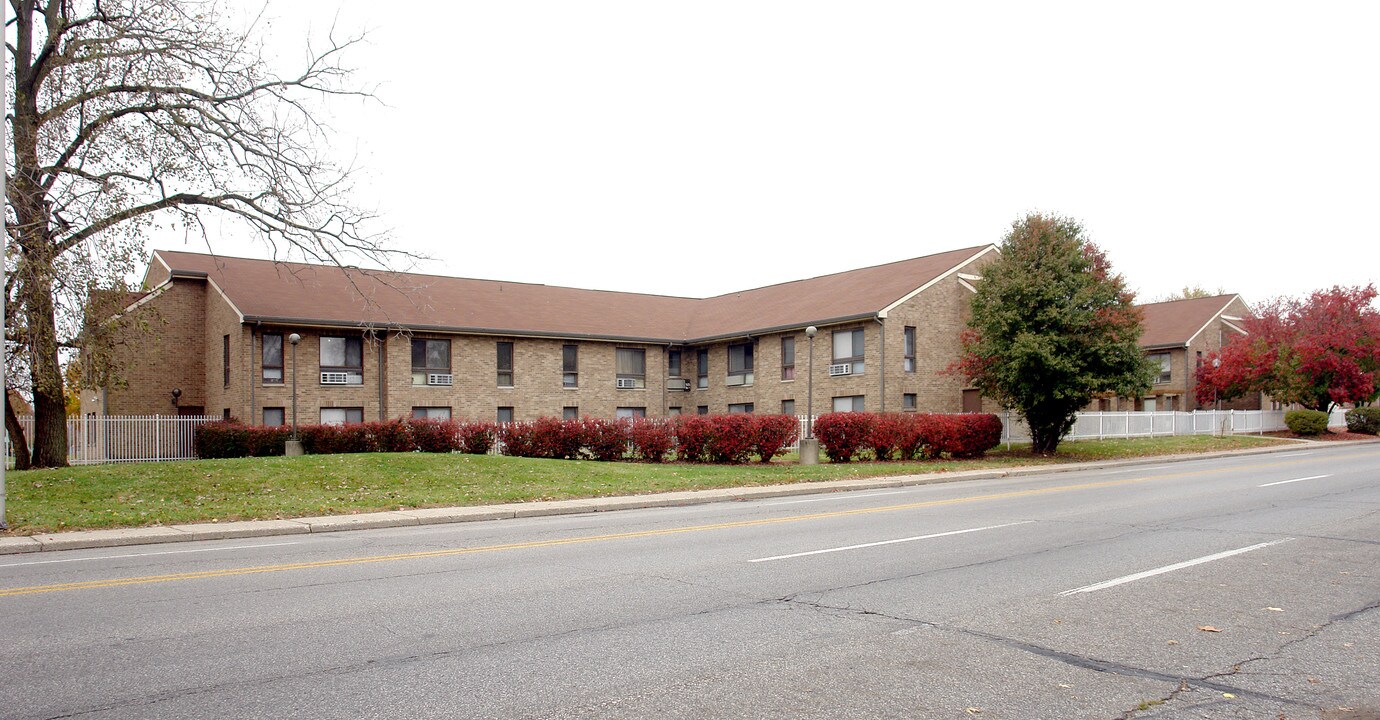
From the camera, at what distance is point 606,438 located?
88.2ft

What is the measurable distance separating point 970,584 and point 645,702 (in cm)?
448

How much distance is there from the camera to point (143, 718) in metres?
5.04

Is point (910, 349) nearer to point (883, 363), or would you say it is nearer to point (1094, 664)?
point (883, 363)

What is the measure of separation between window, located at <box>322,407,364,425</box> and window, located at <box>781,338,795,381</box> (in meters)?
16.9

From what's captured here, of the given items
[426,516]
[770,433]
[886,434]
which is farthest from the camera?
[886,434]

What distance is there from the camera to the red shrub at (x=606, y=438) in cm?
2686

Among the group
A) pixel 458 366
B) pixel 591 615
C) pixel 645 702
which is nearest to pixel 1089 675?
pixel 645 702

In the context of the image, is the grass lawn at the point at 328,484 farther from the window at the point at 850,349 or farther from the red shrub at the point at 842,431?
the window at the point at 850,349

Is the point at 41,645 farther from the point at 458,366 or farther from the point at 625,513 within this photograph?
the point at 458,366

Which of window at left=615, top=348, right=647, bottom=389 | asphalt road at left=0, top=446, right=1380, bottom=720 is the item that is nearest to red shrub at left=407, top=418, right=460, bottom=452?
window at left=615, top=348, right=647, bottom=389

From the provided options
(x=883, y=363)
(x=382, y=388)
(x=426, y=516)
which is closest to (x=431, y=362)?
(x=382, y=388)

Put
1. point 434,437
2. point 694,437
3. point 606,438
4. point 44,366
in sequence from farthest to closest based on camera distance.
→ point 434,437 → point 606,438 → point 694,437 → point 44,366

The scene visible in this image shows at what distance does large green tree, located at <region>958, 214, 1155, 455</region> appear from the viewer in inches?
1124

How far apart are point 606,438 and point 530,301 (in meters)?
16.7
